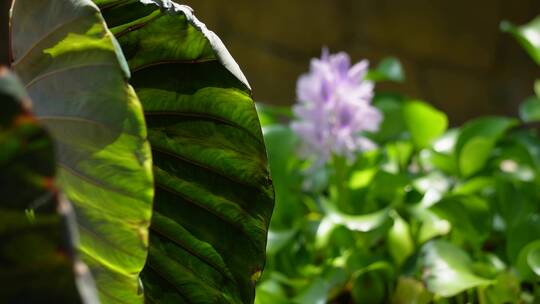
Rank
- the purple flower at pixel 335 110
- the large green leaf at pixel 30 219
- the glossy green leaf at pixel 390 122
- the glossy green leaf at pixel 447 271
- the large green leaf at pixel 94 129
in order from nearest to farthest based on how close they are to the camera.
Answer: the large green leaf at pixel 30 219
the large green leaf at pixel 94 129
the glossy green leaf at pixel 447 271
the purple flower at pixel 335 110
the glossy green leaf at pixel 390 122

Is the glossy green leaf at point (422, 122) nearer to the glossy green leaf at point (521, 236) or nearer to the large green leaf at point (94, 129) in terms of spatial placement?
the glossy green leaf at point (521, 236)

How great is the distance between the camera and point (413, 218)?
1.15 metres

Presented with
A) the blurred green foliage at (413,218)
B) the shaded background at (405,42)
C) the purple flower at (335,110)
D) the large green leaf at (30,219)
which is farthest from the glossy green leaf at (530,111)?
the shaded background at (405,42)

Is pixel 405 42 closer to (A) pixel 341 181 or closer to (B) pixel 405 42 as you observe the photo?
(B) pixel 405 42

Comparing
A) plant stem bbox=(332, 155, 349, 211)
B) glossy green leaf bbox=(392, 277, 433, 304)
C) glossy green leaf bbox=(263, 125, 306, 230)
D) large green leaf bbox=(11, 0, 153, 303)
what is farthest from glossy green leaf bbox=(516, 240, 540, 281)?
large green leaf bbox=(11, 0, 153, 303)

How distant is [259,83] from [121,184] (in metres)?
2.86

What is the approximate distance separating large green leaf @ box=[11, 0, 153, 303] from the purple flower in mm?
659

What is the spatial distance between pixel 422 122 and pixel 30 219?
3.64 feet

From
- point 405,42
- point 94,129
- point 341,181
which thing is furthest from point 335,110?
point 405,42

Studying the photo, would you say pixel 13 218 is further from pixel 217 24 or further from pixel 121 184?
pixel 217 24

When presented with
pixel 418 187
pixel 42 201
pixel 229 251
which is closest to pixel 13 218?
pixel 42 201

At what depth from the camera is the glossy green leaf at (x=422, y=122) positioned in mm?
1380

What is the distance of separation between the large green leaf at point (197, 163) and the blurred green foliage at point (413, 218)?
0.35 m

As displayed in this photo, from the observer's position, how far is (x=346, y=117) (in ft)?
3.81
